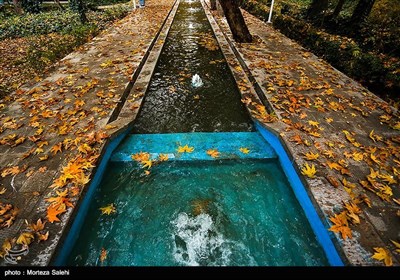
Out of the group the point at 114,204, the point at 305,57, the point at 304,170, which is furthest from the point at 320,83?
the point at 114,204

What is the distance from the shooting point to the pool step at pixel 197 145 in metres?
4.25

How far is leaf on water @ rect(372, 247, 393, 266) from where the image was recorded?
2444 mm

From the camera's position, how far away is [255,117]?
196 inches

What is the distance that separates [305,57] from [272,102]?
12.9 feet

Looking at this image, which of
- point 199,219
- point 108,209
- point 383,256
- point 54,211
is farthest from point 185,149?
point 383,256

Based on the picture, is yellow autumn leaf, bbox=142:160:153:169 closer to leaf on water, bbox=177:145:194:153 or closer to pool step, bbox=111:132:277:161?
pool step, bbox=111:132:277:161

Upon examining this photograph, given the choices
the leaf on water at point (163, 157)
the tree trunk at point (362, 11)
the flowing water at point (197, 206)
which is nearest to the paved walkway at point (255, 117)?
the flowing water at point (197, 206)

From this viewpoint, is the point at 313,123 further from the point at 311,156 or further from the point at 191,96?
the point at 191,96

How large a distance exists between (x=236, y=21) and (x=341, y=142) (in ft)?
23.1

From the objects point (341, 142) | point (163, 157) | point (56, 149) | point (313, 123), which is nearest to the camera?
point (56, 149)

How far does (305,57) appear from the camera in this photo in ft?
26.3

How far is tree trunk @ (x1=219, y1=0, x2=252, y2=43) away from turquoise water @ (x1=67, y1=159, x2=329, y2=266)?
22.3 feet

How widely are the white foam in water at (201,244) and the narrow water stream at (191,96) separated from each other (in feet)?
7.20
